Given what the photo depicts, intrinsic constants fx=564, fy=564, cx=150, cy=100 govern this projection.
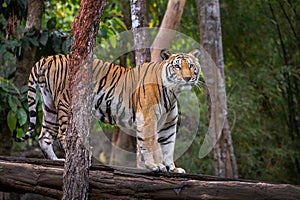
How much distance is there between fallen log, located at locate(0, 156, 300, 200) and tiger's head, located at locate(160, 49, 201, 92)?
2.14ft

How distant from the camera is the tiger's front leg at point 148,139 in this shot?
13.0 feet

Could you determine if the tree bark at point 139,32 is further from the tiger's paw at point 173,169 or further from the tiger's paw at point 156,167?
the tiger's paw at point 156,167

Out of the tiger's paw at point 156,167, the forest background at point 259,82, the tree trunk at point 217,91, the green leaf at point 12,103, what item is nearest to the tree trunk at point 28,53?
the green leaf at point 12,103

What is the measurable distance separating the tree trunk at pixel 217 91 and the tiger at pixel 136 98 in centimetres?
208

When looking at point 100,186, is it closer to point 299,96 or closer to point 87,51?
point 87,51

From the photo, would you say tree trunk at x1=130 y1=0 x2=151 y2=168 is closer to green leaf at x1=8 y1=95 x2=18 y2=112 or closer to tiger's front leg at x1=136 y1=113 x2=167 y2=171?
tiger's front leg at x1=136 y1=113 x2=167 y2=171

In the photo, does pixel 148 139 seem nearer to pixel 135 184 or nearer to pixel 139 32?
pixel 135 184

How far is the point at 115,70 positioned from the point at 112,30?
1749 millimetres

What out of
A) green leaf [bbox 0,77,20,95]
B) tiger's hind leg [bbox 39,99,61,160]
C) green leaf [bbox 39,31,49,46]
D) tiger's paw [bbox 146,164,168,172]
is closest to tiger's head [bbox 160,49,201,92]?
tiger's paw [bbox 146,164,168,172]

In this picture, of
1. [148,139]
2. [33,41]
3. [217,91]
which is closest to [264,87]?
[217,91]

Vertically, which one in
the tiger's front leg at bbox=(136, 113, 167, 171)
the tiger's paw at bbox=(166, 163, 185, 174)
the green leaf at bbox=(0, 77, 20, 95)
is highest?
the green leaf at bbox=(0, 77, 20, 95)

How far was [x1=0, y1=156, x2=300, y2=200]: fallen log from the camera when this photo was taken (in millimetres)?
3682

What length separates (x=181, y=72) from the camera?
405cm

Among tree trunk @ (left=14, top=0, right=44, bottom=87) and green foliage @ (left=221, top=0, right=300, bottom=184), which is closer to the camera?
tree trunk @ (left=14, top=0, right=44, bottom=87)
